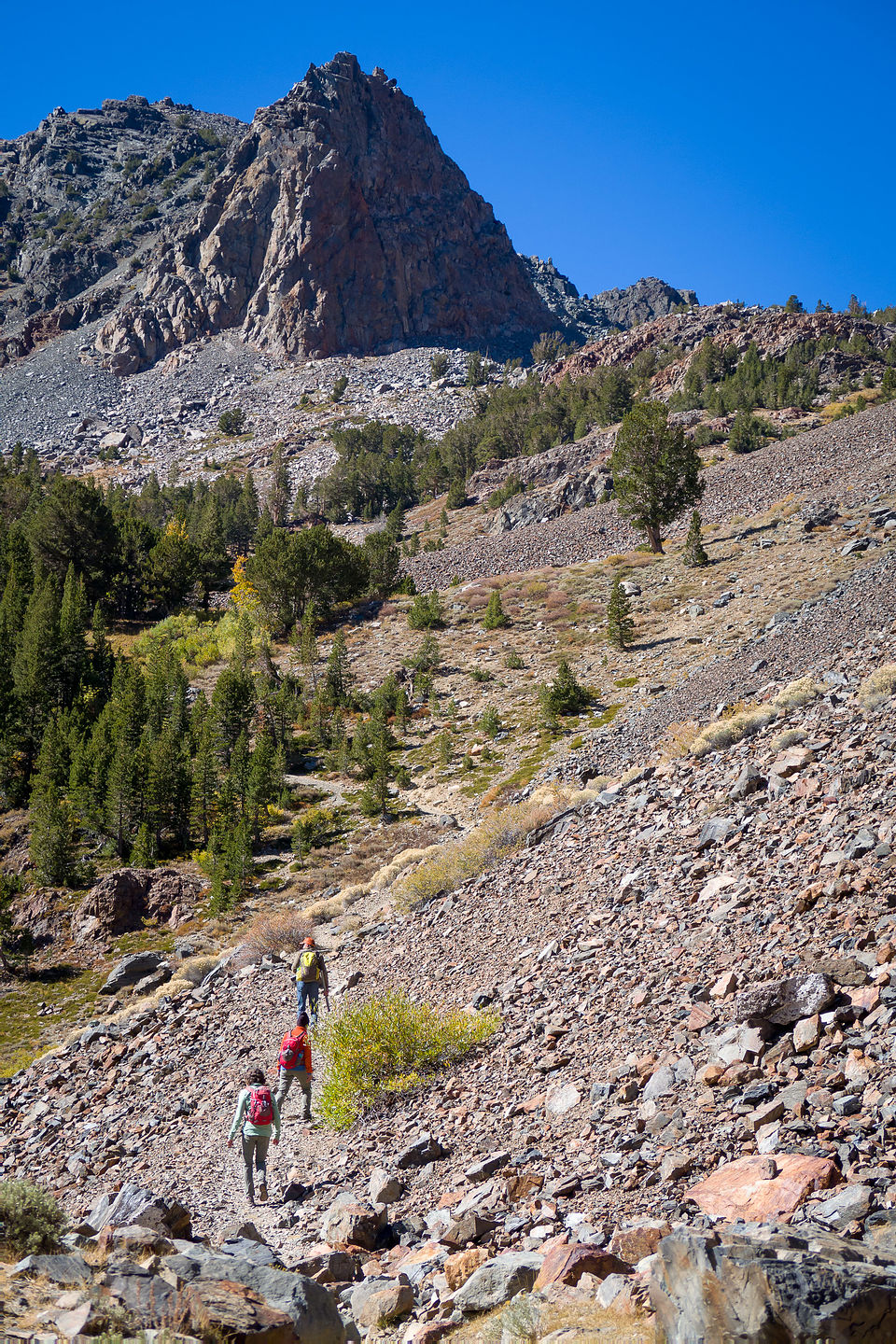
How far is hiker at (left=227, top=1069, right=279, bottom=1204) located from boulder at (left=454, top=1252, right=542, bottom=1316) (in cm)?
431

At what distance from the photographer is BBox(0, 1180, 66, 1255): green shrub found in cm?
637

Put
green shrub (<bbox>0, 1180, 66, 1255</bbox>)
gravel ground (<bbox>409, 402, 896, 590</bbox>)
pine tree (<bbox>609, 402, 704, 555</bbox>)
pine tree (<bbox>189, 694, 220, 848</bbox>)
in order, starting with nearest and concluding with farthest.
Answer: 1. green shrub (<bbox>0, 1180, 66, 1255</bbox>)
2. pine tree (<bbox>189, 694, 220, 848</bbox>)
3. pine tree (<bbox>609, 402, 704, 555</bbox>)
4. gravel ground (<bbox>409, 402, 896, 590</bbox>)

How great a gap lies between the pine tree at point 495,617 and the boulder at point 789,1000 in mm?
35565

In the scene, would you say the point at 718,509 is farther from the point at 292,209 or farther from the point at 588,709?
the point at 292,209

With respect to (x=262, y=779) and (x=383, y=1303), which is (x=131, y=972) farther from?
(x=383, y=1303)

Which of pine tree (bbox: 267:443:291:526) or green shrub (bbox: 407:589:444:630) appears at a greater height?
pine tree (bbox: 267:443:291:526)

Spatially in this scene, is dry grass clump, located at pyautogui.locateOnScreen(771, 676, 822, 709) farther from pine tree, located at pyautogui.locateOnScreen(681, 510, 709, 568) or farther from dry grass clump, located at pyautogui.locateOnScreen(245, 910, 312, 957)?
pine tree, located at pyautogui.locateOnScreen(681, 510, 709, 568)

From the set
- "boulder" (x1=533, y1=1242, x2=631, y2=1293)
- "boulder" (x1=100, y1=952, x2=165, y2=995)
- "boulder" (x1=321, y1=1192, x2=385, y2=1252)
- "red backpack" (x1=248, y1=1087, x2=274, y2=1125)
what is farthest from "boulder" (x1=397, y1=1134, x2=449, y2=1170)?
"boulder" (x1=100, y1=952, x2=165, y2=995)

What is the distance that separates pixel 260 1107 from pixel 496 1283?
4.65m

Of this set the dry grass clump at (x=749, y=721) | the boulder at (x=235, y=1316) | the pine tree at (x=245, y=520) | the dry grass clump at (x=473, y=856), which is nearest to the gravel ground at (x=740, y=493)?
the pine tree at (x=245, y=520)

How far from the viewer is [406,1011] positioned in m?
10.8

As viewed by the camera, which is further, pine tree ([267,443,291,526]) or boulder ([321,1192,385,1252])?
pine tree ([267,443,291,526])

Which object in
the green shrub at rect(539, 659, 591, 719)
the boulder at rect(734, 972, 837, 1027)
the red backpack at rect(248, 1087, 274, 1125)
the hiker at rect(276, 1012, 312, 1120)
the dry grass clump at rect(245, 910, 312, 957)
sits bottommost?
the dry grass clump at rect(245, 910, 312, 957)

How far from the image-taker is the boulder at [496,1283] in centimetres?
550
